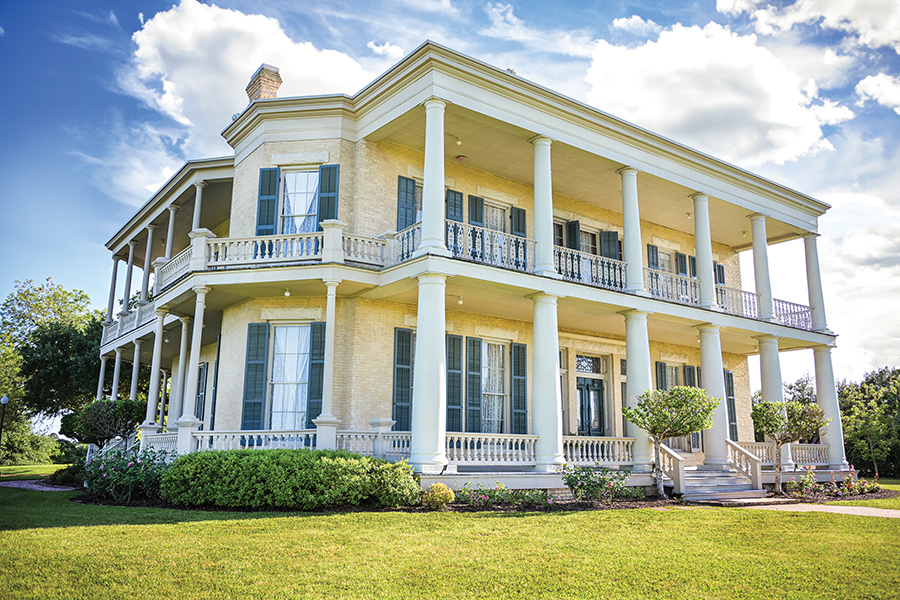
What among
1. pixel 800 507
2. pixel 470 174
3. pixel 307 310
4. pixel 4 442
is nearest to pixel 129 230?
pixel 307 310

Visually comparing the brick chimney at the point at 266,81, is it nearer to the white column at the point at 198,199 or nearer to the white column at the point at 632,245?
the white column at the point at 198,199

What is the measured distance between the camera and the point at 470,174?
18406mm

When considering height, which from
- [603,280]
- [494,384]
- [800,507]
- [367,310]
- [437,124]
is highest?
[437,124]

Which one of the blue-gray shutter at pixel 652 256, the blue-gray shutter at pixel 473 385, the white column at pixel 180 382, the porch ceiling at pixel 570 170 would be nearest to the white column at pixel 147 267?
the white column at pixel 180 382

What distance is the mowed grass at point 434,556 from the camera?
661 cm

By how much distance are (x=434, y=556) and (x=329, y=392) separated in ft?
22.2

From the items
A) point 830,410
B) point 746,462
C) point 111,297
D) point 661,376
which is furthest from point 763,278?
point 111,297

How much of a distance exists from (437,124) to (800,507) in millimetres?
11534

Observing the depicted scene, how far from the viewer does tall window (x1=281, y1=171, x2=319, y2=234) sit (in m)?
16.7

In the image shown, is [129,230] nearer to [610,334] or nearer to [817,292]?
[610,334]

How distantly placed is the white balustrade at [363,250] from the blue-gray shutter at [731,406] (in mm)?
14231

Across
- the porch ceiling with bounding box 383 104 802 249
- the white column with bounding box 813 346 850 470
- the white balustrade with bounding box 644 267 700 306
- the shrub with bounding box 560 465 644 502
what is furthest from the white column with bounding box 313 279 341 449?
the white column with bounding box 813 346 850 470

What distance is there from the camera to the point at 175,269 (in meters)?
18.0

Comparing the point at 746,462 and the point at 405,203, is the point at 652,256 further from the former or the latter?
the point at 405,203
